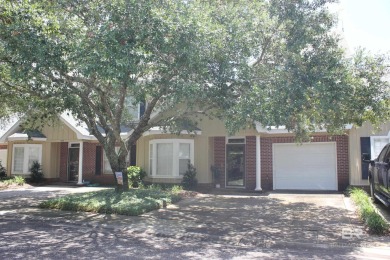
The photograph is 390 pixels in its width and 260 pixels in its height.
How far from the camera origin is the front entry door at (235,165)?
65.1ft

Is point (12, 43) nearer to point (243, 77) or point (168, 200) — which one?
point (243, 77)

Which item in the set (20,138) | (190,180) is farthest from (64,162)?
(190,180)

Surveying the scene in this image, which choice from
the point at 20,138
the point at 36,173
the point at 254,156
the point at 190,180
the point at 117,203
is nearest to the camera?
the point at 117,203

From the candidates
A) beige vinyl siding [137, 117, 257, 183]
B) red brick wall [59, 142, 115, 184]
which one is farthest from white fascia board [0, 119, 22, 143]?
beige vinyl siding [137, 117, 257, 183]

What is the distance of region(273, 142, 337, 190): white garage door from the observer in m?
18.7

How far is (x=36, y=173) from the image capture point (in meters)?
22.6

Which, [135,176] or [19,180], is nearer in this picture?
[135,176]

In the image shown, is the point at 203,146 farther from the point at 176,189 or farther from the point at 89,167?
the point at 89,167

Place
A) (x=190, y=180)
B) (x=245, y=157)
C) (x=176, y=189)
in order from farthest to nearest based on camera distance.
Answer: (x=245, y=157) < (x=190, y=180) < (x=176, y=189)

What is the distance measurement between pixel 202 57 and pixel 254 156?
10.6 m

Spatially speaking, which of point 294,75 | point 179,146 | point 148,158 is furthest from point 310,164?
point 294,75

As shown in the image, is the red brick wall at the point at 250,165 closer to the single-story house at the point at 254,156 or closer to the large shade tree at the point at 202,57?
the single-story house at the point at 254,156

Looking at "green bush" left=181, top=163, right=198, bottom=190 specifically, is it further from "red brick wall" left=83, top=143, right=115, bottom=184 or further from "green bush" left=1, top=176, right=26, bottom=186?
"green bush" left=1, top=176, right=26, bottom=186

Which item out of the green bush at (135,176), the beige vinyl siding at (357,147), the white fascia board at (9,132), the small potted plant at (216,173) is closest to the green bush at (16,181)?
the white fascia board at (9,132)
